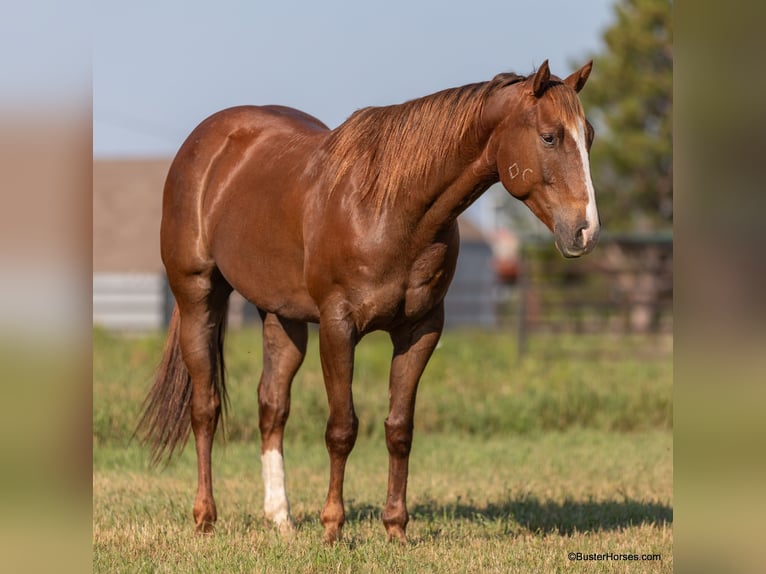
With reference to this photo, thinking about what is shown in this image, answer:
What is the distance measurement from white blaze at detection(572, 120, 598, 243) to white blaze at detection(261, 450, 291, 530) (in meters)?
2.45

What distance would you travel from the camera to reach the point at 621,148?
98.1 feet

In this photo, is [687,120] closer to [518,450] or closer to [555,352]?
[518,450]

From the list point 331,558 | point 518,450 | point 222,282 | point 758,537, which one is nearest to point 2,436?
point 758,537

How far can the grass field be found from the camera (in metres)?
4.88

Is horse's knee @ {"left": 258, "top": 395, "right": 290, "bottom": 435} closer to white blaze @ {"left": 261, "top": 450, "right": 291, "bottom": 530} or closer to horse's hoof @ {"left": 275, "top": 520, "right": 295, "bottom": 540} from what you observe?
white blaze @ {"left": 261, "top": 450, "right": 291, "bottom": 530}

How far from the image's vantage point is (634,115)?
29.9 meters

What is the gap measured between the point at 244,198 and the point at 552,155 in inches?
79.5

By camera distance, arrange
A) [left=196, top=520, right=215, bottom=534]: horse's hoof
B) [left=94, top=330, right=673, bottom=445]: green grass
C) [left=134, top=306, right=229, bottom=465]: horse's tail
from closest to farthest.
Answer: [left=196, top=520, right=215, bottom=534]: horse's hoof
[left=134, top=306, right=229, bottom=465]: horse's tail
[left=94, top=330, right=673, bottom=445]: green grass

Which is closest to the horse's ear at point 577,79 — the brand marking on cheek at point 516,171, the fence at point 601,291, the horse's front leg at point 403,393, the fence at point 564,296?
the brand marking on cheek at point 516,171

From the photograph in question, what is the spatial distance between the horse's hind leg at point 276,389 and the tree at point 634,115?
24329 millimetres

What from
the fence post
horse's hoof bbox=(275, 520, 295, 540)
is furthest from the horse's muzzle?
the fence post

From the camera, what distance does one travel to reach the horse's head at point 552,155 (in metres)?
4.29

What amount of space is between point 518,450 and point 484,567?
393 cm

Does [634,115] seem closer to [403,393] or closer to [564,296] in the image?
[564,296]
